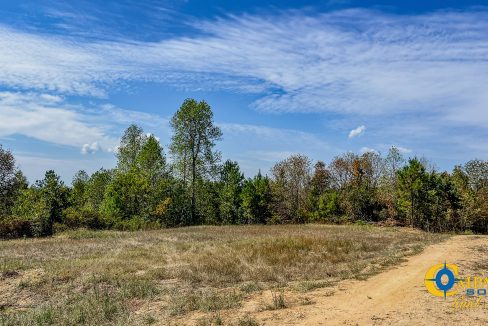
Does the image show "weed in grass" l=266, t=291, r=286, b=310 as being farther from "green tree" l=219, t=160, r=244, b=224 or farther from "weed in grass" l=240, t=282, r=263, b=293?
"green tree" l=219, t=160, r=244, b=224

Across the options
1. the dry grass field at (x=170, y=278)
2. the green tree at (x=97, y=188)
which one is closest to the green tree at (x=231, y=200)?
the green tree at (x=97, y=188)

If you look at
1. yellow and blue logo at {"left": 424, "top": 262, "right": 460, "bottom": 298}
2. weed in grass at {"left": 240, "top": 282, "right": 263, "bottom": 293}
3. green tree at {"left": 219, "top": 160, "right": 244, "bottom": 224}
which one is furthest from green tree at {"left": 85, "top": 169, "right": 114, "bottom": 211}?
yellow and blue logo at {"left": 424, "top": 262, "right": 460, "bottom": 298}

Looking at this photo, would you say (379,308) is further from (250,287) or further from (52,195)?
(52,195)

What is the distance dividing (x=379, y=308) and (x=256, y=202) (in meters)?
46.6

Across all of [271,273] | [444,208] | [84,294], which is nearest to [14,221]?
[84,294]

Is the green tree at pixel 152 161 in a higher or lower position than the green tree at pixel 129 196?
higher

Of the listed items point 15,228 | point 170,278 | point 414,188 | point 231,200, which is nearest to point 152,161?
point 231,200

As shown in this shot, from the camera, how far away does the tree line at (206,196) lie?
39625 millimetres

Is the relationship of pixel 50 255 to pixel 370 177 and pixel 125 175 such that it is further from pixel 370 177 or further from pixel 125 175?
pixel 370 177

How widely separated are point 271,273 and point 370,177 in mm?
57299

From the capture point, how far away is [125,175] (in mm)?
49062

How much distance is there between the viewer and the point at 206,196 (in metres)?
56.7

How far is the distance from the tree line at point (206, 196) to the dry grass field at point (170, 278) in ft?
57.4

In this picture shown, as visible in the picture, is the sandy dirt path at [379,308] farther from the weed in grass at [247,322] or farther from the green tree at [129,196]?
A: the green tree at [129,196]
